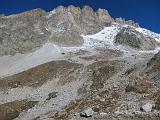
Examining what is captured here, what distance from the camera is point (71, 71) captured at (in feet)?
259

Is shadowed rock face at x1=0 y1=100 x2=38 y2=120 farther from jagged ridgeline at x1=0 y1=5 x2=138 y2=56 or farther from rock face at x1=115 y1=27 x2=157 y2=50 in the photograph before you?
rock face at x1=115 y1=27 x2=157 y2=50

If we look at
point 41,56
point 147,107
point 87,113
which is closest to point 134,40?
point 41,56

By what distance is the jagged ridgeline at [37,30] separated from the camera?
132 meters

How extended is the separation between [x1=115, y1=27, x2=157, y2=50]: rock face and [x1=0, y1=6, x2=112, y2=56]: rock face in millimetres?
17235

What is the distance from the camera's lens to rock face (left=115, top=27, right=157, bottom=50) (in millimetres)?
144250

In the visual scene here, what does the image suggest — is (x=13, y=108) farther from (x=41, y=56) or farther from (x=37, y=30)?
(x=37, y=30)

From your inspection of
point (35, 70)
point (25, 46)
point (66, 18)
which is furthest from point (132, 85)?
point (66, 18)

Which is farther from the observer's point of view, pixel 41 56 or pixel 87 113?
pixel 41 56

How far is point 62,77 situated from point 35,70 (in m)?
14.5

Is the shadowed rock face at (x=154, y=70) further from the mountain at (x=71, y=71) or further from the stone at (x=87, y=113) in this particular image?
the stone at (x=87, y=113)

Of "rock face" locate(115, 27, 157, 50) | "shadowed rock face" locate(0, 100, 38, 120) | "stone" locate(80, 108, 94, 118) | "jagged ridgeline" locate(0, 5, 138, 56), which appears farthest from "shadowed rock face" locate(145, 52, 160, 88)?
"rock face" locate(115, 27, 157, 50)

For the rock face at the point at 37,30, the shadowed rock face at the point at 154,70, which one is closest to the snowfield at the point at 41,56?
the rock face at the point at 37,30

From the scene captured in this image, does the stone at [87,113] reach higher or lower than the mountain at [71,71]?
lower

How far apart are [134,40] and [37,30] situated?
38.2 meters
